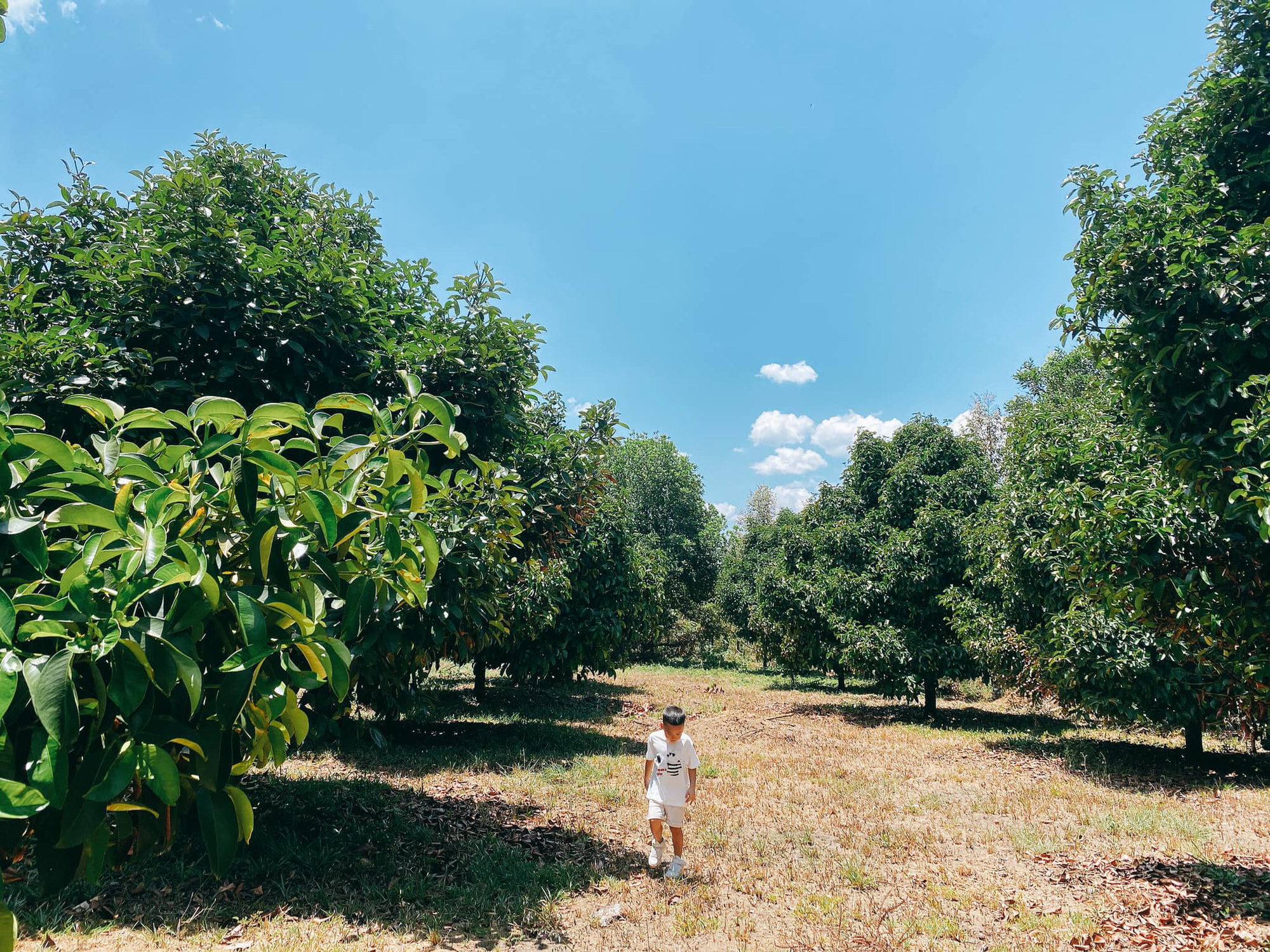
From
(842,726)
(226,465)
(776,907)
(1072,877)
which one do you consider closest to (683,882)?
(776,907)

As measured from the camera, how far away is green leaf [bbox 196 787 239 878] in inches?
65.9

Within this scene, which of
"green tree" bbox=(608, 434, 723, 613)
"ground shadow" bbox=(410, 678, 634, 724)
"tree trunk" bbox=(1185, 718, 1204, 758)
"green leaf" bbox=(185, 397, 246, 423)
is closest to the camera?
"green leaf" bbox=(185, 397, 246, 423)

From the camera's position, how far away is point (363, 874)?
6.42 m

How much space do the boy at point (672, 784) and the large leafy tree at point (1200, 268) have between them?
491cm

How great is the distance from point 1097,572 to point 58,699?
7301mm

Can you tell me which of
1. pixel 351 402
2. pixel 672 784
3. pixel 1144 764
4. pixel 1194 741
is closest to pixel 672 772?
pixel 672 784

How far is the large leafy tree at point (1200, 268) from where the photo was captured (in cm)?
462

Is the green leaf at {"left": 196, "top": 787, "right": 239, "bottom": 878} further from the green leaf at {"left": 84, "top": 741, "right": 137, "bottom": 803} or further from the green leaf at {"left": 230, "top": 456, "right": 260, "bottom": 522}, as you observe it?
the green leaf at {"left": 230, "top": 456, "right": 260, "bottom": 522}

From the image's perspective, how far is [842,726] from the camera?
1705 centimetres

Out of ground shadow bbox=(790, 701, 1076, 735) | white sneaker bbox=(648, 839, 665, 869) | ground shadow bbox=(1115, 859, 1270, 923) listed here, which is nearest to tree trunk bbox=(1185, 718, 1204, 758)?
ground shadow bbox=(790, 701, 1076, 735)

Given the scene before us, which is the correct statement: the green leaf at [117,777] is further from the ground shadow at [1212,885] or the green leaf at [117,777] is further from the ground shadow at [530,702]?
the ground shadow at [530,702]

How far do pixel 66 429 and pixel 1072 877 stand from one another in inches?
411

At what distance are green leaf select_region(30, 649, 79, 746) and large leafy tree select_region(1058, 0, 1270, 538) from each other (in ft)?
18.7

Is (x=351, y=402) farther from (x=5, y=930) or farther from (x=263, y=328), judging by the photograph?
(x=263, y=328)
